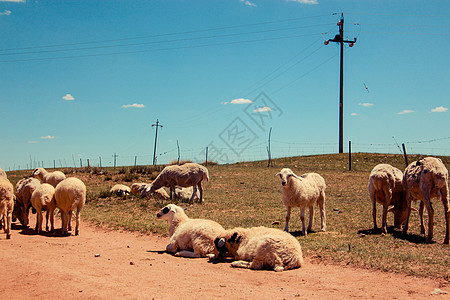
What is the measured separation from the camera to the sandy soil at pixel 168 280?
5.92 meters

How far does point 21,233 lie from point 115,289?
25.2 feet

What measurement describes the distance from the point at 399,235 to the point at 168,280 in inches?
292

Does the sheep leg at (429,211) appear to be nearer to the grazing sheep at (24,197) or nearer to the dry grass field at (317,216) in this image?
the dry grass field at (317,216)

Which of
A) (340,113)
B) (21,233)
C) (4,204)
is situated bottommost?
(21,233)

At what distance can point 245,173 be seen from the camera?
30094 millimetres

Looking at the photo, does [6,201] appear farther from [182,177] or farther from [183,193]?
[183,193]

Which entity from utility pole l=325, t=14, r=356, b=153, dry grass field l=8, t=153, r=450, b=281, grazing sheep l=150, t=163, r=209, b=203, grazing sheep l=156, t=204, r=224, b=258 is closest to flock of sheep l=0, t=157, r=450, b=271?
grazing sheep l=156, t=204, r=224, b=258

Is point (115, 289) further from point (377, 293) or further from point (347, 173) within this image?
point (347, 173)

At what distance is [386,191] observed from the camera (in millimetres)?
11477

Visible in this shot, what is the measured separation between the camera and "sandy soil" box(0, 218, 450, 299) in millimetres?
5922

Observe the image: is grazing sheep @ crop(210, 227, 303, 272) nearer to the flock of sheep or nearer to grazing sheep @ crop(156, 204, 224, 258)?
the flock of sheep

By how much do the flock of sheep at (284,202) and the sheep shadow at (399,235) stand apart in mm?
205

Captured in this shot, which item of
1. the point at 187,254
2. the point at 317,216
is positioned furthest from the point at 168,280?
the point at 317,216

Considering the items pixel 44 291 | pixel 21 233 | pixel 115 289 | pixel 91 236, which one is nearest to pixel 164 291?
pixel 115 289
